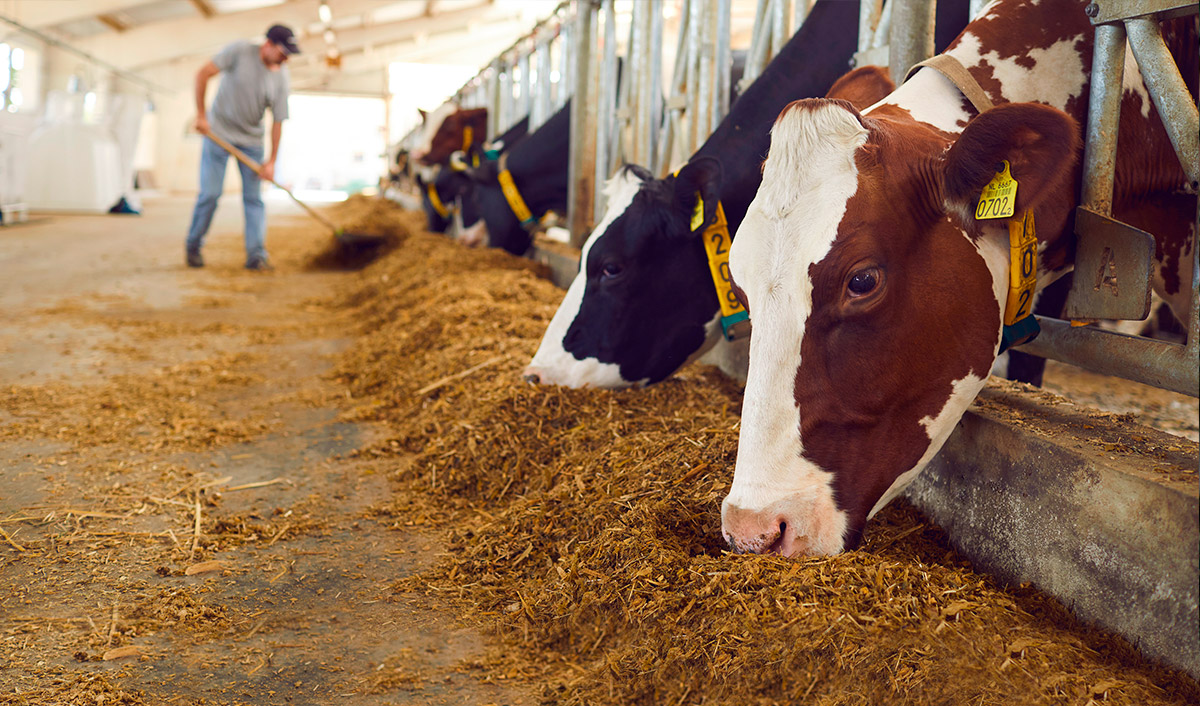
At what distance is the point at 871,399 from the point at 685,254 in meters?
1.36

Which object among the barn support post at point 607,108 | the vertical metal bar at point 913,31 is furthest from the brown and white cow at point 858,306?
the barn support post at point 607,108

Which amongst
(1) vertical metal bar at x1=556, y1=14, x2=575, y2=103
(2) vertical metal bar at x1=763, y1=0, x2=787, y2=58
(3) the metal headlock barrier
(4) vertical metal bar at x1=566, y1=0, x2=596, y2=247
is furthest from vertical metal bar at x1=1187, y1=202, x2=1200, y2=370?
(1) vertical metal bar at x1=556, y1=14, x2=575, y2=103

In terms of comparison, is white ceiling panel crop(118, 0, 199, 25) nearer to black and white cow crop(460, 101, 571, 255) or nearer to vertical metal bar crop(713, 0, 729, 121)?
black and white cow crop(460, 101, 571, 255)

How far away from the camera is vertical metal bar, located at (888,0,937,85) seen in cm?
240

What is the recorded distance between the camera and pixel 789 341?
5.13 ft

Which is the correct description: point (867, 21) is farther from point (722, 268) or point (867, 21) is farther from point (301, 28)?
point (301, 28)

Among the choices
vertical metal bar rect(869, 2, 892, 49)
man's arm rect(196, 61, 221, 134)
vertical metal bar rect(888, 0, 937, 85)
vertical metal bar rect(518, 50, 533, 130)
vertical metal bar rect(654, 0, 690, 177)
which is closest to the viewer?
vertical metal bar rect(888, 0, 937, 85)

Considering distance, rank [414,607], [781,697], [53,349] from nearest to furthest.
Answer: [781,697] → [414,607] → [53,349]

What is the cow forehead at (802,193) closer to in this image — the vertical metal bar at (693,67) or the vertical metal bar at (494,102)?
the vertical metal bar at (693,67)

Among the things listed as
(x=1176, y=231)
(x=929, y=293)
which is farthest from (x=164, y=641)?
(x=1176, y=231)

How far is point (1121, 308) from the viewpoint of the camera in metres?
1.73

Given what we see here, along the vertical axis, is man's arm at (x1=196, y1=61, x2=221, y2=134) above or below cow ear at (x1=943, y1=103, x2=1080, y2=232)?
above

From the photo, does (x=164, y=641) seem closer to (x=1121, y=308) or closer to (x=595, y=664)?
(x=595, y=664)

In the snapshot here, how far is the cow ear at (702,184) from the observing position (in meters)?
2.69
